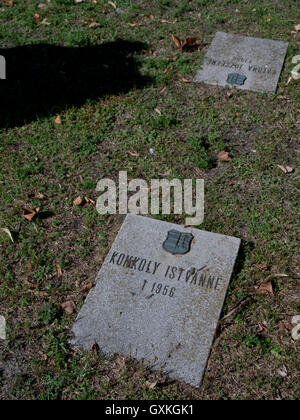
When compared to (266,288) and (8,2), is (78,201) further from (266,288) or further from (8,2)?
(8,2)

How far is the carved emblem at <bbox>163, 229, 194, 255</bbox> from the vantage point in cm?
346

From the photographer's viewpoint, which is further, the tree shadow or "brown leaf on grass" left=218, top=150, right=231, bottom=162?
the tree shadow

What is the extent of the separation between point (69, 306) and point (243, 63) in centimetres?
364

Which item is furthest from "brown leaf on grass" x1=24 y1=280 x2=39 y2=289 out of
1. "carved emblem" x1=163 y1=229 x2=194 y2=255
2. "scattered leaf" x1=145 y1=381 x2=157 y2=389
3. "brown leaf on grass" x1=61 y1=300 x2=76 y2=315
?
"scattered leaf" x1=145 y1=381 x2=157 y2=389

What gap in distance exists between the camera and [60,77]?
17.7 feet

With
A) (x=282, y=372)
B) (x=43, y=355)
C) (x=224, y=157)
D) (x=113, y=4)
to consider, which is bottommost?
(x=43, y=355)

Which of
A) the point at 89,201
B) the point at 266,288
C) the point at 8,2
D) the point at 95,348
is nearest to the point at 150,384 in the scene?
the point at 95,348

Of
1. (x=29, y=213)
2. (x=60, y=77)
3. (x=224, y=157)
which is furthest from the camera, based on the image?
(x=60, y=77)

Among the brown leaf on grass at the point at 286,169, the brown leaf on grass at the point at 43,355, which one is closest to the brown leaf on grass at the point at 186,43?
the brown leaf on grass at the point at 286,169

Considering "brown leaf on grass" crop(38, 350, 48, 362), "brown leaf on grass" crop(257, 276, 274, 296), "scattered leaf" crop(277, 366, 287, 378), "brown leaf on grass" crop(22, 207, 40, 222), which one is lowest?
"brown leaf on grass" crop(38, 350, 48, 362)

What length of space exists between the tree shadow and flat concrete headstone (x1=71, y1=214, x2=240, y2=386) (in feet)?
6.69

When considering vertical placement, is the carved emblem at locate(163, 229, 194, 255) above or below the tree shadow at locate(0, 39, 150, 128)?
below

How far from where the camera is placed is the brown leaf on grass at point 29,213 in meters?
3.82

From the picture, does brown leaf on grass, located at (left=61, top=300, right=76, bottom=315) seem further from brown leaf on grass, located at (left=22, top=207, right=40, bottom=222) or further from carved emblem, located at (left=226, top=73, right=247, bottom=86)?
carved emblem, located at (left=226, top=73, right=247, bottom=86)
